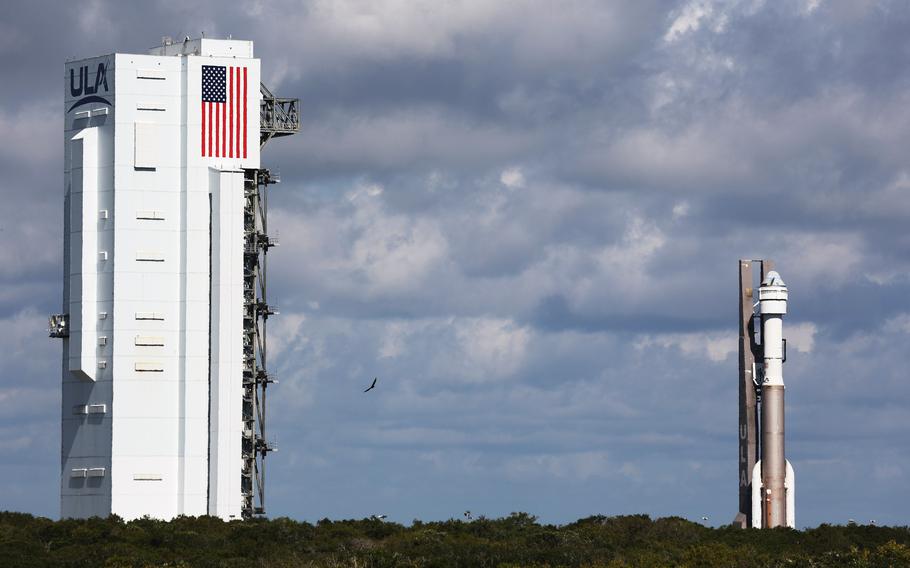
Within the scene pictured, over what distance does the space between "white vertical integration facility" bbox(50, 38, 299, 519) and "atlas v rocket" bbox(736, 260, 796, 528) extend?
33.8 m

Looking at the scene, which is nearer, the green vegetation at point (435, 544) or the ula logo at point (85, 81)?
→ the green vegetation at point (435, 544)

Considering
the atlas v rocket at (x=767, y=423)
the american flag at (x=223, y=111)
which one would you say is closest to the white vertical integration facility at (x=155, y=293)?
the american flag at (x=223, y=111)

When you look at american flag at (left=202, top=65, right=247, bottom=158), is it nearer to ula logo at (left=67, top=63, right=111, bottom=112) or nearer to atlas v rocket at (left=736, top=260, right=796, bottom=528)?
ula logo at (left=67, top=63, right=111, bottom=112)

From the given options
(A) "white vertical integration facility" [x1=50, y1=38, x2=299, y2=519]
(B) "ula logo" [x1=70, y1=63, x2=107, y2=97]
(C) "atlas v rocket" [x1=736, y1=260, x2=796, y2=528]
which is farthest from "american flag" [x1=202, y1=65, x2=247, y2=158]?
(C) "atlas v rocket" [x1=736, y1=260, x2=796, y2=528]

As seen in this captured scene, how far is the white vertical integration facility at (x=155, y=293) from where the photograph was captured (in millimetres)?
115125

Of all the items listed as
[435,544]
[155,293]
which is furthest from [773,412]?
Result: [155,293]

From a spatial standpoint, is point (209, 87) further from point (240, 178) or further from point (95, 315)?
point (95, 315)

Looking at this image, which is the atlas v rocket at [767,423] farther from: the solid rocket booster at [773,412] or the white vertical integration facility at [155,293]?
the white vertical integration facility at [155,293]

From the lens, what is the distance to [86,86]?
11881 centimetres

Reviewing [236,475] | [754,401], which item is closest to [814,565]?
[754,401]

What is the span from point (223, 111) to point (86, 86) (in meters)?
9.22

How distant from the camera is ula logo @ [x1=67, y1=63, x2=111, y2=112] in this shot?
11762cm

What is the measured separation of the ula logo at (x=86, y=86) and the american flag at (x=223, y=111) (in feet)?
21.2

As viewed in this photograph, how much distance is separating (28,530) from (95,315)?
14941mm
